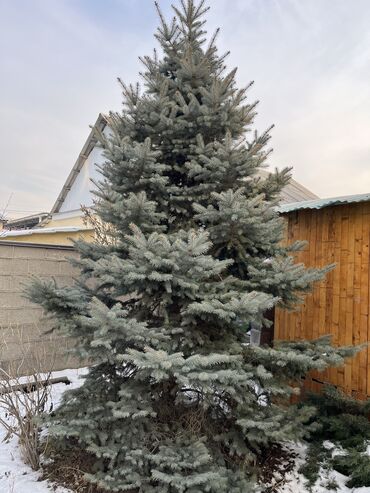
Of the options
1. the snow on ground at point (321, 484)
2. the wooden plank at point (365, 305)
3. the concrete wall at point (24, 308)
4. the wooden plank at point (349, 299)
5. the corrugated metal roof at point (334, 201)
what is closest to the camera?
the snow on ground at point (321, 484)

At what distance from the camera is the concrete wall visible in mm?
4945

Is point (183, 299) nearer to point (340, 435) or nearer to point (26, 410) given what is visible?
point (26, 410)

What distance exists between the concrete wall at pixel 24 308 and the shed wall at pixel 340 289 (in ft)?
10.7

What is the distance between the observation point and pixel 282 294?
3166 millimetres

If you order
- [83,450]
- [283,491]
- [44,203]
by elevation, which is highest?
[44,203]

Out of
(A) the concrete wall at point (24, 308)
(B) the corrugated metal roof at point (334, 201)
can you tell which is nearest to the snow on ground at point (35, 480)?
(A) the concrete wall at point (24, 308)

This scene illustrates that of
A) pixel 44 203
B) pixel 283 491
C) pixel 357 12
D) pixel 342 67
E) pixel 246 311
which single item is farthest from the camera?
pixel 44 203

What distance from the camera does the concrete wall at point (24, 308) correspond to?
16.2 feet

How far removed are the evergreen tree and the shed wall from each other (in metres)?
0.80

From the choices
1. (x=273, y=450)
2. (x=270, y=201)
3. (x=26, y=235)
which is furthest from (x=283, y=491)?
(x=26, y=235)

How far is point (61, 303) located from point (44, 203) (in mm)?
16445

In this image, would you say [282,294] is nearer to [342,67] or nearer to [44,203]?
[342,67]

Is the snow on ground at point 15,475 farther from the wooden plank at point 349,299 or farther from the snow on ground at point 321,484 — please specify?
the wooden plank at point 349,299

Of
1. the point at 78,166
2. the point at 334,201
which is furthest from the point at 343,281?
the point at 78,166
